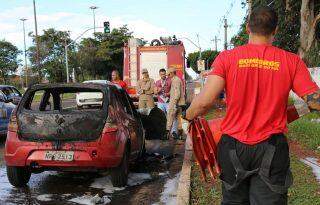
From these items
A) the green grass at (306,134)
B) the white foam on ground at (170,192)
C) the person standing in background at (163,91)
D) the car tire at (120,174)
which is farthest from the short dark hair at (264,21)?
the person standing in background at (163,91)

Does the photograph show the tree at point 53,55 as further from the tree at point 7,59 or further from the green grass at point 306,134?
the green grass at point 306,134

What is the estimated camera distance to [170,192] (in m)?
7.17

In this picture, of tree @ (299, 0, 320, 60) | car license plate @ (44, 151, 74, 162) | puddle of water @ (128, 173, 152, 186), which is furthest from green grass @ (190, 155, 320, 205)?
tree @ (299, 0, 320, 60)

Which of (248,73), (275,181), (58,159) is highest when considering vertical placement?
(248,73)

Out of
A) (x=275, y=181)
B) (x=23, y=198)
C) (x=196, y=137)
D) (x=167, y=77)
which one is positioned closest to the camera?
(x=275, y=181)

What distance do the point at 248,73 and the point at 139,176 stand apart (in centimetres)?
543

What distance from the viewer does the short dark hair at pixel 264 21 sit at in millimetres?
3207

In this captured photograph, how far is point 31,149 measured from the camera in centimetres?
716

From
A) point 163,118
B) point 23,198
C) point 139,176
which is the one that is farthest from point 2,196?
point 163,118

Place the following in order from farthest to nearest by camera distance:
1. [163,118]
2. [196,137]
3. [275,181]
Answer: [163,118] < [196,137] < [275,181]

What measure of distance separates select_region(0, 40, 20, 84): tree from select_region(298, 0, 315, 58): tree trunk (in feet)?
168

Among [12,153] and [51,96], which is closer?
[12,153]

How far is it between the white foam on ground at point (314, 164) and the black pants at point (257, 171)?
434cm

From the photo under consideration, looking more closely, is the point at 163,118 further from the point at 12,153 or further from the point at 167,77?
the point at 167,77
